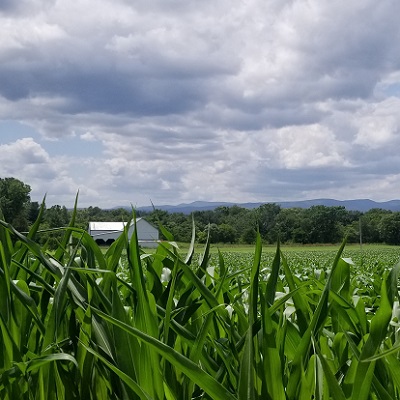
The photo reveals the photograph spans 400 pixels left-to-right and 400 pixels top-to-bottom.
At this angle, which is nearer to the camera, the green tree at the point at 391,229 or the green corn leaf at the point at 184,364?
the green corn leaf at the point at 184,364

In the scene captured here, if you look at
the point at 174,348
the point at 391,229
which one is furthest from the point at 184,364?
the point at 391,229

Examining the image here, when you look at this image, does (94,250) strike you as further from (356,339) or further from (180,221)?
(180,221)

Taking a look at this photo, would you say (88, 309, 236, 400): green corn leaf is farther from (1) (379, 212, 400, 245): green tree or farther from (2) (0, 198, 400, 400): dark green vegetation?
(1) (379, 212, 400, 245): green tree

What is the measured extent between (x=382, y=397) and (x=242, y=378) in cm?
22

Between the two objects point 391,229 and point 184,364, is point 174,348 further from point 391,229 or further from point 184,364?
point 391,229

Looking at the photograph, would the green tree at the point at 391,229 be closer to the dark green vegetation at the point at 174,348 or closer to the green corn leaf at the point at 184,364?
the dark green vegetation at the point at 174,348

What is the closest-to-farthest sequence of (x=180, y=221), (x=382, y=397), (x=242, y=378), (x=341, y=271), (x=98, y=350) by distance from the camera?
(x=242, y=378), (x=382, y=397), (x=98, y=350), (x=341, y=271), (x=180, y=221)

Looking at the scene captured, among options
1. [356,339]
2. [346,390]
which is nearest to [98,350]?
[346,390]

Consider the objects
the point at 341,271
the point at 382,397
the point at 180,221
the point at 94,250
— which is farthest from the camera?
Answer: the point at 180,221

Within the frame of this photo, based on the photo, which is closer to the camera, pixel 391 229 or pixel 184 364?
pixel 184 364

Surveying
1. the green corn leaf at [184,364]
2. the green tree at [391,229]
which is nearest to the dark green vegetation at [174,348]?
the green corn leaf at [184,364]

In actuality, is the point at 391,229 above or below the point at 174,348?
above

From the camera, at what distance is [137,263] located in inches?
31.0

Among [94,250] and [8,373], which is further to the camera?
[94,250]
